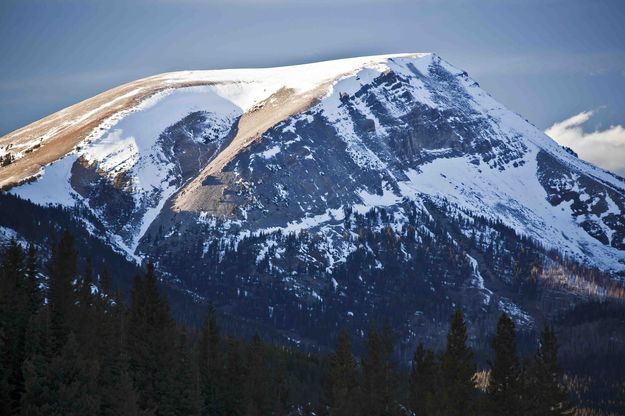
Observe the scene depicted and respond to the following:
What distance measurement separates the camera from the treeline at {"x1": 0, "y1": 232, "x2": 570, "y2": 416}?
289ft

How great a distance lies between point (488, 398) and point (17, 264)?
173 ft

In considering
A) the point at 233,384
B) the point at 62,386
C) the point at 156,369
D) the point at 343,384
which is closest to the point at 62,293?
the point at 156,369

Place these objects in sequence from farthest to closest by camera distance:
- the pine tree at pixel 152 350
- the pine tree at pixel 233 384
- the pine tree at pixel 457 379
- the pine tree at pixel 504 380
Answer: the pine tree at pixel 233 384
the pine tree at pixel 457 379
the pine tree at pixel 152 350
the pine tree at pixel 504 380

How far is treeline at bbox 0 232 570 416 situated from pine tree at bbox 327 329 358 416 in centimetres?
16

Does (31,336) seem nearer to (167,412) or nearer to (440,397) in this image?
(167,412)

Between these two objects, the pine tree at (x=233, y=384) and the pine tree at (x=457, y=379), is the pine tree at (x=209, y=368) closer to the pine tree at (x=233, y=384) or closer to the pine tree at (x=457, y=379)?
the pine tree at (x=233, y=384)

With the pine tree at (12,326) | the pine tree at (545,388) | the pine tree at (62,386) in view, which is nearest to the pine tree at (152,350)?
the pine tree at (12,326)

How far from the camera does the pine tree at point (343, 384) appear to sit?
131 meters

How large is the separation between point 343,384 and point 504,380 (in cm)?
3625

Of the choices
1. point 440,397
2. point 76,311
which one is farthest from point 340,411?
point 76,311

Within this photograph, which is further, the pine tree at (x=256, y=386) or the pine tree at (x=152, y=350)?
the pine tree at (x=256, y=386)

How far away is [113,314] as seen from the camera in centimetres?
12962

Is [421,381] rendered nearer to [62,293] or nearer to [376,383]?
[376,383]

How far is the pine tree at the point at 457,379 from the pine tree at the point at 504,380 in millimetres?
2752
